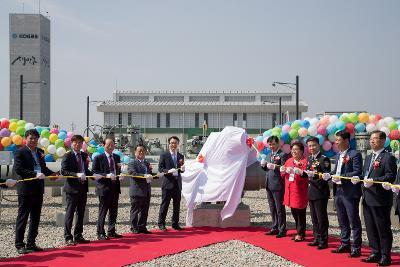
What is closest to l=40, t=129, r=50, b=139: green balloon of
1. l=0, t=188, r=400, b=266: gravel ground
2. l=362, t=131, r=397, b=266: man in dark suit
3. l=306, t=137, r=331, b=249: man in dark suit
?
l=0, t=188, r=400, b=266: gravel ground

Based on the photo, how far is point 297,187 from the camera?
7.10 m

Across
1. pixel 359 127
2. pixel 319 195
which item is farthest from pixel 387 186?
pixel 359 127

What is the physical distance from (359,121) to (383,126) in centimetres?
65

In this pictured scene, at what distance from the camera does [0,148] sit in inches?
507

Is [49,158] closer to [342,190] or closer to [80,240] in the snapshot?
[80,240]

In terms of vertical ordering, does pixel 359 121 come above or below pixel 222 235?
above

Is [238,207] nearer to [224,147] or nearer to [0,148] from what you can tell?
[224,147]

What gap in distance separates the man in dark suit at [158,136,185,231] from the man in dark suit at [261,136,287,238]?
1.59 m

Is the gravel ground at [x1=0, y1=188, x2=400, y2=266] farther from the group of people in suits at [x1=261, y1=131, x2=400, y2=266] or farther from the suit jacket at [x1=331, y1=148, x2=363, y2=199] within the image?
the suit jacket at [x1=331, y1=148, x2=363, y2=199]

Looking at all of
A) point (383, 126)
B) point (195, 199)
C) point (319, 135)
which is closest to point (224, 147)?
point (195, 199)

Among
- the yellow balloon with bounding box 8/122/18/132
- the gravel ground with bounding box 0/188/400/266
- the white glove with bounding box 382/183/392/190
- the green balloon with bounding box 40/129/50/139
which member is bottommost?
the gravel ground with bounding box 0/188/400/266

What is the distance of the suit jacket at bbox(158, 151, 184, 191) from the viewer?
8453 mm

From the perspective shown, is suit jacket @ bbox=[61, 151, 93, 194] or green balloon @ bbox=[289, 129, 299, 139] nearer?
suit jacket @ bbox=[61, 151, 93, 194]

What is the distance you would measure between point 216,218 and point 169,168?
125 cm
